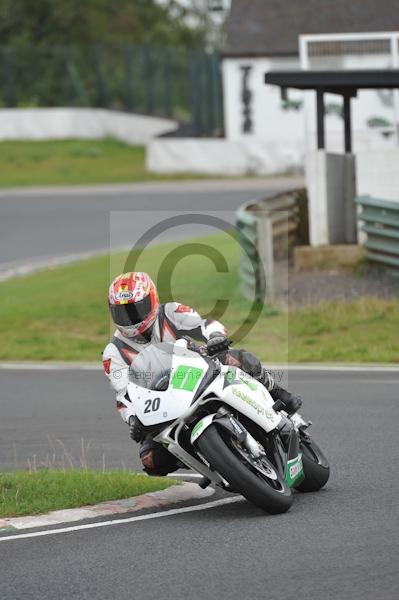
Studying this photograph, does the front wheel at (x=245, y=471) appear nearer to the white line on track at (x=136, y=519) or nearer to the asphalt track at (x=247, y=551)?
the asphalt track at (x=247, y=551)

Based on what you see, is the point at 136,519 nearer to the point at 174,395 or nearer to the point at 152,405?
the point at 152,405

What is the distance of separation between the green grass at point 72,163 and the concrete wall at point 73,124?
0.82 metres

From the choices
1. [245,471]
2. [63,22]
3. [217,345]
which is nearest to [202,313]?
[217,345]

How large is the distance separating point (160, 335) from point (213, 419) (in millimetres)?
974

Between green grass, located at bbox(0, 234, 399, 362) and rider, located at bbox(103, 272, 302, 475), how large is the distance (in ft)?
25.3

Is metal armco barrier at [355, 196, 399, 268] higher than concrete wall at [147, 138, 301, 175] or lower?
higher

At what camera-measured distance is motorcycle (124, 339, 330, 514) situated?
27.5ft

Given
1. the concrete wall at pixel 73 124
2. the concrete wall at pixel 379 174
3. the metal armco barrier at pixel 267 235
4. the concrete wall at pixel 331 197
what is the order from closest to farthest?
the metal armco barrier at pixel 267 235 → the concrete wall at pixel 379 174 → the concrete wall at pixel 331 197 → the concrete wall at pixel 73 124

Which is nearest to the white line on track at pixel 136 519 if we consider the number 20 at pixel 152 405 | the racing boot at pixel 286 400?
the racing boot at pixel 286 400

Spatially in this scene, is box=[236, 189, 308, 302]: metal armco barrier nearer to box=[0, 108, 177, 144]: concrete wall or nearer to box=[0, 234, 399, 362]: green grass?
box=[0, 234, 399, 362]: green grass

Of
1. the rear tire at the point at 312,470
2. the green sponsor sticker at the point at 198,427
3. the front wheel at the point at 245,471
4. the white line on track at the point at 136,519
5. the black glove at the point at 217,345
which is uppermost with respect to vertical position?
the black glove at the point at 217,345

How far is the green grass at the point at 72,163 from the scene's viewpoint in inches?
1850

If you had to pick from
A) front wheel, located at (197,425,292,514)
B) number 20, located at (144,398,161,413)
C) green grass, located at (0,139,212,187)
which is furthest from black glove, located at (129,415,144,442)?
green grass, located at (0,139,212,187)

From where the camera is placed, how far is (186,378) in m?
8.47
